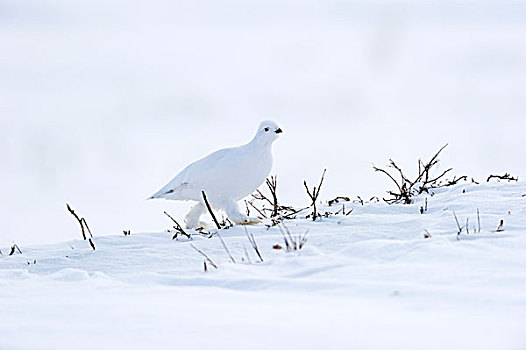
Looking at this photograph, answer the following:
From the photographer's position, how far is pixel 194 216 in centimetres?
610

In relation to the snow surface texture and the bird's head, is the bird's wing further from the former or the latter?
the snow surface texture

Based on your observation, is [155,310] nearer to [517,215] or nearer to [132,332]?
[132,332]

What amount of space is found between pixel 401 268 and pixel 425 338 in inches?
33.7

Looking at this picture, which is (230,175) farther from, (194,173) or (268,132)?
(268,132)

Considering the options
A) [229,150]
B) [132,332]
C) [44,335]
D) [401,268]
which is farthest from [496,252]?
[229,150]

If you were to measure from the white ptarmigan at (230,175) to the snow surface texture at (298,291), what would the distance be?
1.00 meters

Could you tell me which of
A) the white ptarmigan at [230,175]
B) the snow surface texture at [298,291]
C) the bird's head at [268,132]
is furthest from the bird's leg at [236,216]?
the snow surface texture at [298,291]

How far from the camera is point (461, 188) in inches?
230

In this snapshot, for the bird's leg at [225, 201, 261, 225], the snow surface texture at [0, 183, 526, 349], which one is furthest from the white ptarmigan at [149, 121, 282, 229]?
the snow surface texture at [0, 183, 526, 349]

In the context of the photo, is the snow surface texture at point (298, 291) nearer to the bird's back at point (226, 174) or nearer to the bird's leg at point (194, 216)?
the bird's back at point (226, 174)

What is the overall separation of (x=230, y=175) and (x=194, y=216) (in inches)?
20.9

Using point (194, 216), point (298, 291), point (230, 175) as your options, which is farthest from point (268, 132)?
point (298, 291)

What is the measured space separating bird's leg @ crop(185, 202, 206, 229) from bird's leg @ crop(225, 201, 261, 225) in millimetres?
276

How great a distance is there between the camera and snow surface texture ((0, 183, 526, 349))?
267 centimetres
